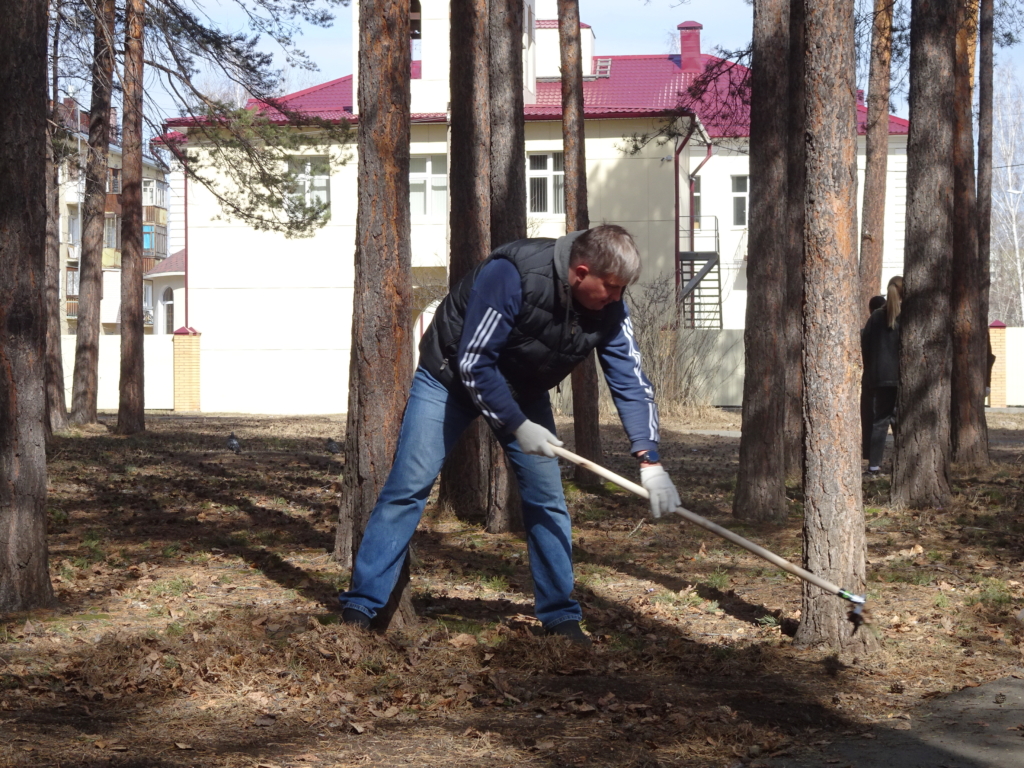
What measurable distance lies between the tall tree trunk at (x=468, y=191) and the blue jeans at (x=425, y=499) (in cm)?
378

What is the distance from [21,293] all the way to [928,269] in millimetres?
6719

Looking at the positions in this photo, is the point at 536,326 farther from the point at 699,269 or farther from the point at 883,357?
the point at 699,269

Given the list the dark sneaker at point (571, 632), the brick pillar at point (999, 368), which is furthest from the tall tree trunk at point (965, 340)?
the brick pillar at point (999, 368)

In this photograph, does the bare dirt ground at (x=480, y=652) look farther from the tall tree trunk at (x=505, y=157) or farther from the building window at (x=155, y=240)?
the building window at (x=155, y=240)

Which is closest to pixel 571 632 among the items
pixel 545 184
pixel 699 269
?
pixel 545 184

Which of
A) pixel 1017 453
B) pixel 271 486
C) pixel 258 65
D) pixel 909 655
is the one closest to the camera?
pixel 909 655

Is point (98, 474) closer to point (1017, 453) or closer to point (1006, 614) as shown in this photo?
point (1006, 614)

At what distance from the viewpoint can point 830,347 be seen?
16.0ft

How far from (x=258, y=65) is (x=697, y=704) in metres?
10.8

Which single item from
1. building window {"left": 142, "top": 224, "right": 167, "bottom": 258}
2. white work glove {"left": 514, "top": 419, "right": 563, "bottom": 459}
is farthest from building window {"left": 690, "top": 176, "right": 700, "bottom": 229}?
building window {"left": 142, "top": 224, "right": 167, "bottom": 258}

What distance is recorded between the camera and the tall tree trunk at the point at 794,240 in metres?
10.4

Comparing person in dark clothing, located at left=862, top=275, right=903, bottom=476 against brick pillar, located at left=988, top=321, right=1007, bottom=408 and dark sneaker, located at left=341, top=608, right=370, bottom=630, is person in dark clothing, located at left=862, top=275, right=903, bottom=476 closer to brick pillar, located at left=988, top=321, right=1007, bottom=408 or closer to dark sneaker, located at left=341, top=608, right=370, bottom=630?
dark sneaker, located at left=341, top=608, right=370, bottom=630

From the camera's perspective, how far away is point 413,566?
22.3 ft

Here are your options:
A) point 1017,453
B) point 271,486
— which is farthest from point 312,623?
point 1017,453
